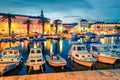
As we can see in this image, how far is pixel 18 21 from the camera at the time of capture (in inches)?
6639

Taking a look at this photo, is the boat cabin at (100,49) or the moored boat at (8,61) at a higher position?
the boat cabin at (100,49)

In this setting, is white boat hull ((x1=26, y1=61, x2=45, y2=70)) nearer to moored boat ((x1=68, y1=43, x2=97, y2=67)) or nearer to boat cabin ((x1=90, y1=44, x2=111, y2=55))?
moored boat ((x1=68, y1=43, x2=97, y2=67))

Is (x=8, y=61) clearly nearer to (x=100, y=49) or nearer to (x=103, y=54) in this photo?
(x=103, y=54)

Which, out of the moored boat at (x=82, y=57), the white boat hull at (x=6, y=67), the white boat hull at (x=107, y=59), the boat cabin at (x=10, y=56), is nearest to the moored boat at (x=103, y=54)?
the white boat hull at (x=107, y=59)

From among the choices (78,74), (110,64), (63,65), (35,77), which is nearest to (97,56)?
(110,64)

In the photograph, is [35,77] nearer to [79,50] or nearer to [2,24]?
[79,50]

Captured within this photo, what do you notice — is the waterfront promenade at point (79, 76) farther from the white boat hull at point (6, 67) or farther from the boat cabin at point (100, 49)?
the boat cabin at point (100, 49)

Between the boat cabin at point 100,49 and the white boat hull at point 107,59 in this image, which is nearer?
the white boat hull at point 107,59

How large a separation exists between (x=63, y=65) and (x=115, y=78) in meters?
12.4

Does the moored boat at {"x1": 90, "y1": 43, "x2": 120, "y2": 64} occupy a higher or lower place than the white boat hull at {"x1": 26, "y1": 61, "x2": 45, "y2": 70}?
higher

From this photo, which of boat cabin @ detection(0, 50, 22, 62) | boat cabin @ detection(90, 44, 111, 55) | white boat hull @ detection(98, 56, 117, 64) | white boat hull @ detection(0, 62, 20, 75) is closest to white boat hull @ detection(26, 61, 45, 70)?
white boat hull @ detection(0, 62, 20, 75)

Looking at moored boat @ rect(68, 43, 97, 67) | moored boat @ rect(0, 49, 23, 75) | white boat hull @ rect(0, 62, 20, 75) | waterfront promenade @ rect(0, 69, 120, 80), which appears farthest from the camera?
moored boat @ rect(68, 43, 97, 67)

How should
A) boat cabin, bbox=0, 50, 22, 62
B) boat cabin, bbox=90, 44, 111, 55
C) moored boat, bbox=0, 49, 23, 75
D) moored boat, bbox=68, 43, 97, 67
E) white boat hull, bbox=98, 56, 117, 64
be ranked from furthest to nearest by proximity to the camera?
boat cabin, bbox=90, 44, 111, 55 → white boat hull, bbox=98, 56, 117, 64 → moored boat, bbox=68, 43, 97, 67 → boat cabin, bbox=0, 50, 22, 62 → moored boat, bbox=0, 49, 23, 75

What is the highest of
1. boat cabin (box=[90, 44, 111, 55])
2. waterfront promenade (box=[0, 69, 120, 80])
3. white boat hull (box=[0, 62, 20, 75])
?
boat cabin (box=[90, 44, 111, 55])
